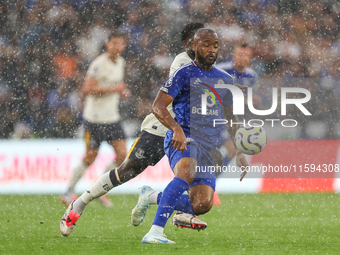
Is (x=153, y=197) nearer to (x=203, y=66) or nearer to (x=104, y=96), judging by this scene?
(x=203, y=66)

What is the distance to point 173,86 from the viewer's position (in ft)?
13.2

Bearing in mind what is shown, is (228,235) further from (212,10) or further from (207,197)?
(212,10)

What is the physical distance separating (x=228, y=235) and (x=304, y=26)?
7.47 meters

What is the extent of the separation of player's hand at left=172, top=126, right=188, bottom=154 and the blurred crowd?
5.84 m

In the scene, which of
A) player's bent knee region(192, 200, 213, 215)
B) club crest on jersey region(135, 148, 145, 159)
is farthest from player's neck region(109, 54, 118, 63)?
player's bent knee region(192, 200, 213, 215)

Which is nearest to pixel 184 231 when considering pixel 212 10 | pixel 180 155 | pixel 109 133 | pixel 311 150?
pixel 180 155

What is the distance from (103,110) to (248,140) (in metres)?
2.75

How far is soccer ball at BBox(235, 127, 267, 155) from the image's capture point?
14.4 ft

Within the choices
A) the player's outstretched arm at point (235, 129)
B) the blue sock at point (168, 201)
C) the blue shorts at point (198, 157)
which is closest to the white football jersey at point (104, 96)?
the player's outstretched arm at point (235, 129)

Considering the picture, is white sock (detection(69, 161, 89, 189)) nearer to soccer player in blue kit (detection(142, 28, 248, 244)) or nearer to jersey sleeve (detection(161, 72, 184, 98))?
soccer player in blue kit (detection(142, 28, 248, 244))

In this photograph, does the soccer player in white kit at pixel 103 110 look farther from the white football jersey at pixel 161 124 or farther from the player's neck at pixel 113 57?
the white football jersey at pixel 161 124

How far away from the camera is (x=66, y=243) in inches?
162

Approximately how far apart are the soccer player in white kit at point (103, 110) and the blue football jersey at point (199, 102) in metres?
2.29

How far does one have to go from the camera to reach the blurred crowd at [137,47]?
1017cm
